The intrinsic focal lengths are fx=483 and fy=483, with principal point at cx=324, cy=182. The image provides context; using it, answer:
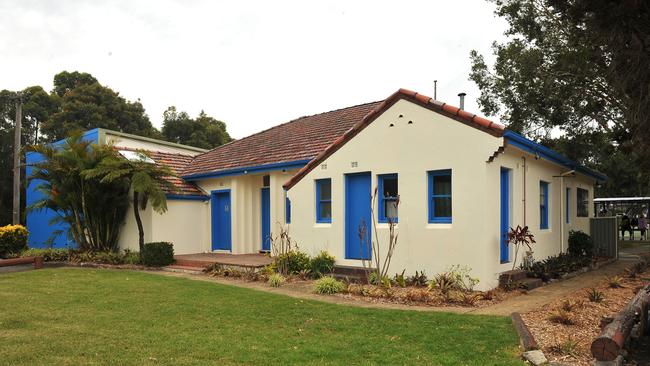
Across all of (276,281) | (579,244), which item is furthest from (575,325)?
(579,244)

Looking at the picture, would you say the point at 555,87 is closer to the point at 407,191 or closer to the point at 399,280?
the point at 407,191

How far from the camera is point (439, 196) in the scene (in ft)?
34.4

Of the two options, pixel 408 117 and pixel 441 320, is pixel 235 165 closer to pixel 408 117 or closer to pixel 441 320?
pixel 408 117

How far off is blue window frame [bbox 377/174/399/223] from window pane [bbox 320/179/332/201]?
178 cm

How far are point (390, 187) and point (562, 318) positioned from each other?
5176 mm

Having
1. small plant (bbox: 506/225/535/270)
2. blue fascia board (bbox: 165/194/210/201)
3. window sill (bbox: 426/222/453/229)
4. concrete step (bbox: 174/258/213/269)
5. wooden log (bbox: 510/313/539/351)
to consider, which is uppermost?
blue fascia board (bbox: 165/194/210/201)

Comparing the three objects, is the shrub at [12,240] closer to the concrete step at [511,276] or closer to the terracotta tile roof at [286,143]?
the terracotta tile roof at [286,143]

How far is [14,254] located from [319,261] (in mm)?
11621

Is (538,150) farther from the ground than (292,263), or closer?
farther from the ground

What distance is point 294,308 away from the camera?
8391 millimetres

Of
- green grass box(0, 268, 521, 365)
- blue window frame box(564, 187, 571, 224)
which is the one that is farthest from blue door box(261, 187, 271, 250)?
blue window frame box(564, 187, 571, 224)

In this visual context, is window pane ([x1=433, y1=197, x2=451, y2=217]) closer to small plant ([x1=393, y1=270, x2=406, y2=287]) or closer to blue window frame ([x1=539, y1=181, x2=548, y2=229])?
small plant ([x1=393, y1=270, x2=406, y2=287])

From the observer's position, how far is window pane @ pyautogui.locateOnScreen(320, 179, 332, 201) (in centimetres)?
1285

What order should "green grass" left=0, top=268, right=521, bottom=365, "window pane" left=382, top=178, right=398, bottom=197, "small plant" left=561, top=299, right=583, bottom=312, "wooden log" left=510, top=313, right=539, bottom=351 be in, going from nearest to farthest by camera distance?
"green grass" left=0, top=268, right=521, bottom=365 → "wooden log" left=510, top=313, right=539, bottom=351 → "small plant" left=561, top=299, right=583, bottom=312 → "window pane" left=382, top=178, right=398, bottom=197
